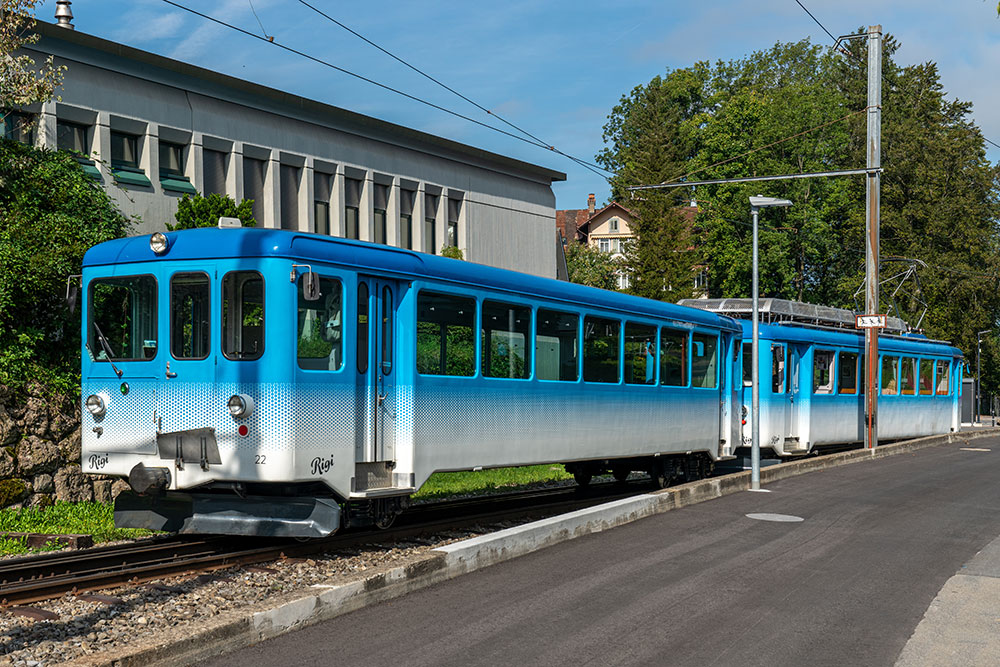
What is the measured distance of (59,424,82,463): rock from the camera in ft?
50.2

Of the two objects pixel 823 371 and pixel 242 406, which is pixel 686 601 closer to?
pixel 242 406

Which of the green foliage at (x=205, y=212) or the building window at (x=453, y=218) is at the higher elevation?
the building window at (x=453, y=218)

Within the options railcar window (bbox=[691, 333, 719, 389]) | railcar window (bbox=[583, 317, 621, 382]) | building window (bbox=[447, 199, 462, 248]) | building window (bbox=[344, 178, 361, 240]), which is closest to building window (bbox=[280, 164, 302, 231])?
building window (bbox=[344, 178, 361, 240])

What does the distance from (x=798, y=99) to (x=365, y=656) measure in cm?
6255

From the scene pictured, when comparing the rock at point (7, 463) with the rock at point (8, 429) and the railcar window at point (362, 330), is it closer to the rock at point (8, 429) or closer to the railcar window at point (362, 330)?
the rock at point (8, 429)

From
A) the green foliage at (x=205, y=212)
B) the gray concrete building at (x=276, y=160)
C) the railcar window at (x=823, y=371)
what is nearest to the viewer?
the green foliage at (x=205, y=212)

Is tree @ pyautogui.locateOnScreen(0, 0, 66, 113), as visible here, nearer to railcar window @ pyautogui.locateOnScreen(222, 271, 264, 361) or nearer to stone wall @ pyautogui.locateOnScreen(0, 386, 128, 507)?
stone wall @ pyautogui.locateOnScreen(0, 386, 128, 507)

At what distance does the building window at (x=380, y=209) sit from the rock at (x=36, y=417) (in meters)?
17.3

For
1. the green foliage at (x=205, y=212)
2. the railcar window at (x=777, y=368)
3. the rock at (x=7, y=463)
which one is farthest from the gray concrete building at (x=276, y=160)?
the railcar window at (x=777, y=368)

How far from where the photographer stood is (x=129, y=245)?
1091 cm

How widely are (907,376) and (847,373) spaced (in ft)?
16.8

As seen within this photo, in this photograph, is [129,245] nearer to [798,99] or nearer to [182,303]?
[182,303]

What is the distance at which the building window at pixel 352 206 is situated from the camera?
30844 millimetres

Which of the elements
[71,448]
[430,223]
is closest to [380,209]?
[430,223]
